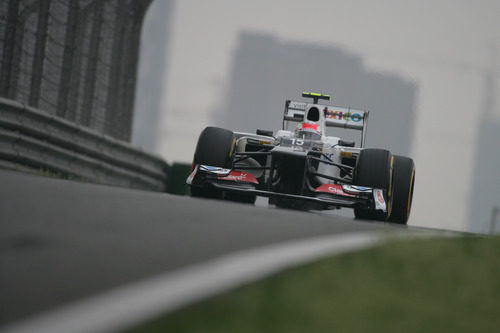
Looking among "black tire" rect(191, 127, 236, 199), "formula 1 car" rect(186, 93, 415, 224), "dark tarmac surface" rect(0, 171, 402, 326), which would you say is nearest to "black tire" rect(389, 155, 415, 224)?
"formula 1 car" rect(186, 93, 415, 224)

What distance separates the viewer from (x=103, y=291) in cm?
281

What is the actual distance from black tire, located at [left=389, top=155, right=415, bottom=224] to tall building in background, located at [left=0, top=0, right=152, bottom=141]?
4977 millimetres

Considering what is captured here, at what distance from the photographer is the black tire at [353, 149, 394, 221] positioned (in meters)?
9.41

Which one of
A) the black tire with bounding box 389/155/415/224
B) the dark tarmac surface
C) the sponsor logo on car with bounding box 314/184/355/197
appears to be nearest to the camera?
the dark tarmac surface

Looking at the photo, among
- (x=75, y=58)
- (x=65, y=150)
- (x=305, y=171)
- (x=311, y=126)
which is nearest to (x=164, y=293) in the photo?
(x=305, y=171)

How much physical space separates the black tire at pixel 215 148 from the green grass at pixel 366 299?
5.71 meters

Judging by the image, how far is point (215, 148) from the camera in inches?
395

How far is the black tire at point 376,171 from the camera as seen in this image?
941cm

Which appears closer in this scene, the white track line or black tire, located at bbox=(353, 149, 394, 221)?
the white track line

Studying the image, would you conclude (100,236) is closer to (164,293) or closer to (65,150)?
(164,293)

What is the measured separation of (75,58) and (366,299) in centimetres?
1013

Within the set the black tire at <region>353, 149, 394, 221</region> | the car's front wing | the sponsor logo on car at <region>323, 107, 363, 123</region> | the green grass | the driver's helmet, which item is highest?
the sponsor logo on car at <region>323, 107, 363, 123</region>

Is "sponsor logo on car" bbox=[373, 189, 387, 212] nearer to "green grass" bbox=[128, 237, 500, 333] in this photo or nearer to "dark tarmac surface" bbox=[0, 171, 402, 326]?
"dark tarmac surface" bbox=[0, 171, 402, 326]

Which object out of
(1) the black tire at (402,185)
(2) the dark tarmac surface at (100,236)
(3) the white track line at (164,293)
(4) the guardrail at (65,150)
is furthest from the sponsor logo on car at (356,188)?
(3) the white track line at (164,293)
